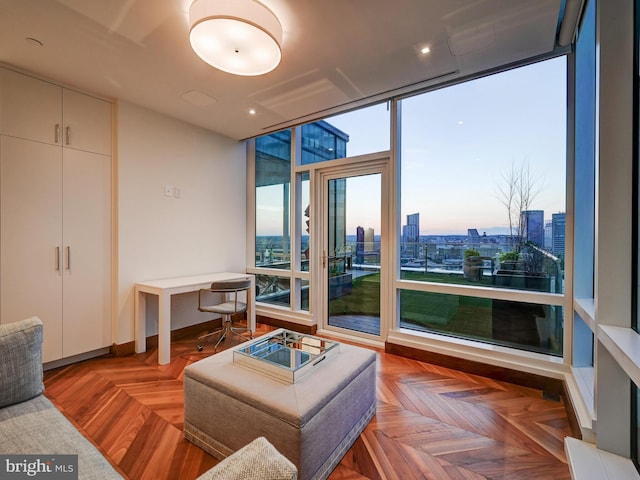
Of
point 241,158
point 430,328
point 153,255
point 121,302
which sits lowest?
point 430,328

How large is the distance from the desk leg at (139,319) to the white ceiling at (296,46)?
7.13 ft

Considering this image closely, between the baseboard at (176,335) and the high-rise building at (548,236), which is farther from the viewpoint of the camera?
the baseboard at (176,335)

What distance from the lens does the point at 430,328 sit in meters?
3.10

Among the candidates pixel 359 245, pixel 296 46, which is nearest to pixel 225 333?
pixel 359 245

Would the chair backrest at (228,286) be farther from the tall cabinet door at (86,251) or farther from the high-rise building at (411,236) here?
the high-rise building at (411,236)

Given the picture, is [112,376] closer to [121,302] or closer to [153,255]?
[121,302]

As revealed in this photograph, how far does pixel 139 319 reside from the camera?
320 cm

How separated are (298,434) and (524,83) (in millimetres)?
3258

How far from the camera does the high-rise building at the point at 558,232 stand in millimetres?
2391

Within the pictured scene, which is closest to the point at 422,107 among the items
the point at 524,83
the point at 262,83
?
the point at 524,83

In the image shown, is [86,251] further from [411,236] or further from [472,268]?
[472,268]

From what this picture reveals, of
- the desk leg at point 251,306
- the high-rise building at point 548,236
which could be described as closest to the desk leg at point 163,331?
the desk leg at point 251,306

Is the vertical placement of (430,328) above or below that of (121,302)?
below

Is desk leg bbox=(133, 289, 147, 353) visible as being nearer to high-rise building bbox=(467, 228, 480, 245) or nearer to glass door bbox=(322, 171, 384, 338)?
glass door bbox=(322, 171, 384, 338)
